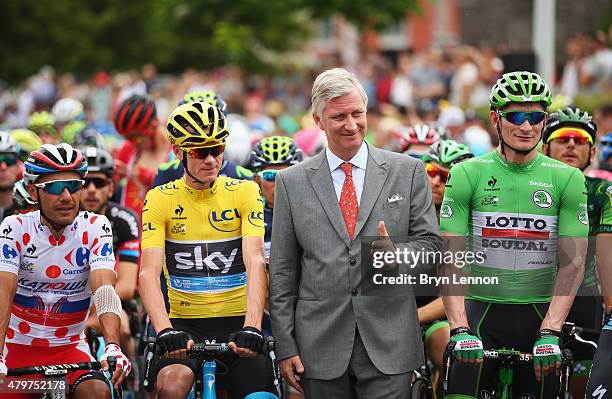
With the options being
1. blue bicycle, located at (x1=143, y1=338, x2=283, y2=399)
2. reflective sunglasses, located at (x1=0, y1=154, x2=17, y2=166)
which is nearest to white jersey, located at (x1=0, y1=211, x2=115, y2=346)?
blue bicycle, located at (x1=143, y1=338, x2=283, y2=399)

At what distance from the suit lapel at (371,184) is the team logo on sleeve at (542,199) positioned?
3.41ft

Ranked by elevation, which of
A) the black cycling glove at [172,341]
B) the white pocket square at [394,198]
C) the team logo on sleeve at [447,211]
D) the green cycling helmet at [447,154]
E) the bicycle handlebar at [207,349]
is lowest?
the bicycle handlebar at [207,349]

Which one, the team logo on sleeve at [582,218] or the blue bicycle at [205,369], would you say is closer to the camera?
the blue bicycle at [205,369]

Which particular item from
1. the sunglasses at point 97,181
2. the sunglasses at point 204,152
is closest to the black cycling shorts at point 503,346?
the sunglasses at point 204,152

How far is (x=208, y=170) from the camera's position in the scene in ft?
26.7

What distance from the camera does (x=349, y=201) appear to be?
715 cm

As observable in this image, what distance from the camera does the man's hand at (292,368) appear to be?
7078 mm

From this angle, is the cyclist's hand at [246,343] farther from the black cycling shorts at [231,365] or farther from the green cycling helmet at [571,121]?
the green cycling helmet at [571,121]

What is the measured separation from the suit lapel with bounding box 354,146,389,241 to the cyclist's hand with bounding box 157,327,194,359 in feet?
3.89

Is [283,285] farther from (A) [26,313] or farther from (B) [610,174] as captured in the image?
(B) [610,174]

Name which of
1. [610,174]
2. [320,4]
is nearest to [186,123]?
[610,174]

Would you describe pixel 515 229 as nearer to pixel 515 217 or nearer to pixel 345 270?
pixel 515 217

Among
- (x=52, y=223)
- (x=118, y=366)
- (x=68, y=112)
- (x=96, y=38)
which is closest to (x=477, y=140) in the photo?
(x=68, y=112)

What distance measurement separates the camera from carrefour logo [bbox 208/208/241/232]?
812 centimetres
